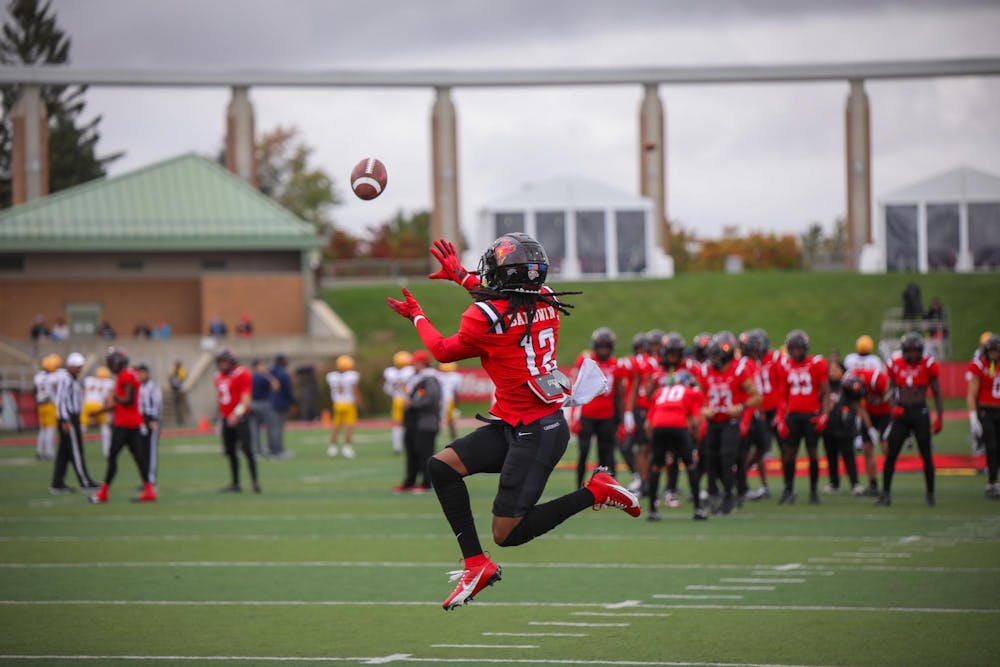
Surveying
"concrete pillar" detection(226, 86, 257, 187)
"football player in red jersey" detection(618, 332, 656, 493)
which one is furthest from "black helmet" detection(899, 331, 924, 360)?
"concrete pillar" detection(226, 86, 257, 187)

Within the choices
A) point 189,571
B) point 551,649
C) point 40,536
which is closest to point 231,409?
point 40,536

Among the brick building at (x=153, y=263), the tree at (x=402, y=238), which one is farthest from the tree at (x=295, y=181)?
the brick building at (x=153, y=263)

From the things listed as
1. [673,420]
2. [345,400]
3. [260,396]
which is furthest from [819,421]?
[260,396]

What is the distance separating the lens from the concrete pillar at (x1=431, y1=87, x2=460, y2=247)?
64438 millimetres

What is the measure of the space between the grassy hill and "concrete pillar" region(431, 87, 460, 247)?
12.2ft

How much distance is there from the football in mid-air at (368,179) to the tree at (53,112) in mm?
73834

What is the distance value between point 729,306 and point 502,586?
47.0 m

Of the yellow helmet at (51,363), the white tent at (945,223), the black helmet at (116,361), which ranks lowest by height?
the yellow helmet at (51,363)

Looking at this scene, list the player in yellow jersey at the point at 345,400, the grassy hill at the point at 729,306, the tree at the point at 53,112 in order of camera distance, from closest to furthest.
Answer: the player in yellow jersey at the point at 345,400 → the grassy hill at the point at 729,306 → the tree at the point at 53,112

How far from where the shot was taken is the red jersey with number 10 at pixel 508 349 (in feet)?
27.9

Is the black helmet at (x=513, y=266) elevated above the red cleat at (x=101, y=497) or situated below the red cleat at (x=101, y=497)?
above

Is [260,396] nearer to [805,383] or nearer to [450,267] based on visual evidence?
[805,383]

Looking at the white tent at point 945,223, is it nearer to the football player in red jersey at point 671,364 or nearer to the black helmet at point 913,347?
the black helmet at point 913,347

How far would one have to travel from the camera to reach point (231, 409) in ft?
69.5
